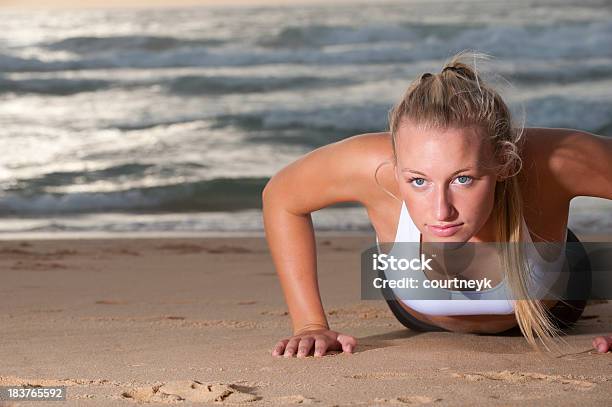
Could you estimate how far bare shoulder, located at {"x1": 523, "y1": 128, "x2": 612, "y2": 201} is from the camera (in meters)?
3.15

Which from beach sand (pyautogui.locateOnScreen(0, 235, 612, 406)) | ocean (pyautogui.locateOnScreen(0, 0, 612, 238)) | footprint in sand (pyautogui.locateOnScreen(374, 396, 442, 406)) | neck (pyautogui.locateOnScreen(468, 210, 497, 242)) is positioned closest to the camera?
footprint in sand (pyautogui.locateOnScreen(374, 396, 442, 406))

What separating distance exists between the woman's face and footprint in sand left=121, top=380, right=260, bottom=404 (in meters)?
0.71

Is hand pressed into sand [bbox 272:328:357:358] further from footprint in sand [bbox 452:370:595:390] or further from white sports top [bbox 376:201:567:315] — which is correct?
footprint in sand [bbox 452:370:595:390]

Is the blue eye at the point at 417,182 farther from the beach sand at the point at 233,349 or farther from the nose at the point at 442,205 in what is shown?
the beach sand at the point at 233,349

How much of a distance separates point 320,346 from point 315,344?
3 centimetres

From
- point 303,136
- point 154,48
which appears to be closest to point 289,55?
point 154,48

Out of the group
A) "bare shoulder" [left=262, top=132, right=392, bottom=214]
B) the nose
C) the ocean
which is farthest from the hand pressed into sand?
the ocean

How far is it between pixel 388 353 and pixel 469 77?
0.92m

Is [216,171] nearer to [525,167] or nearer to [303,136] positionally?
[303,136]

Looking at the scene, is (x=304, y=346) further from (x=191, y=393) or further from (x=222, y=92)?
(x=222, y=92)

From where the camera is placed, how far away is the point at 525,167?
3.20 metres

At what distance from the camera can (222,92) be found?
1608 centimetres

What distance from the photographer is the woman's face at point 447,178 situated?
2861 mm

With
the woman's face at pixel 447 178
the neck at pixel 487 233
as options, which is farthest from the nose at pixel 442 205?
the neck at pixel 487 233
